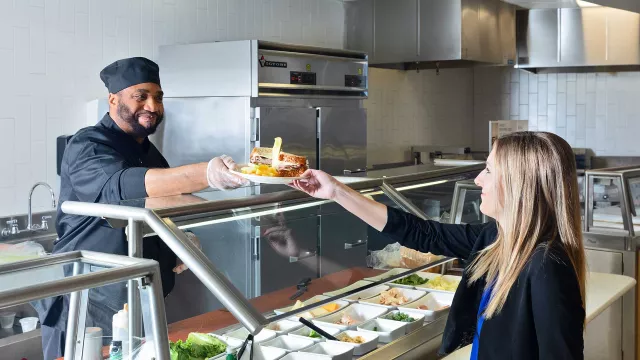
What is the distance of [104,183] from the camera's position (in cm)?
289

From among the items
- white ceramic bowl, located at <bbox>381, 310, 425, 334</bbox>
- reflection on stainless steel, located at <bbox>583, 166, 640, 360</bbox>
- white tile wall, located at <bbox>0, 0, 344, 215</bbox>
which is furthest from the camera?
reflection on stainless steel, located at <bbox>583, 166, 640, 360</bbox>

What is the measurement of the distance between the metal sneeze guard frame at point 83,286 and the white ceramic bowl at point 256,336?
1.87 ft

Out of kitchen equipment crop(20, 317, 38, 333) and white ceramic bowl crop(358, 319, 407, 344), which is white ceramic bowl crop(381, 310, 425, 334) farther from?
kitchen equipment crop(20, 317, 38, 333)

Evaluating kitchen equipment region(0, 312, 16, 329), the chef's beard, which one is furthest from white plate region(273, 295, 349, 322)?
the chef's beard

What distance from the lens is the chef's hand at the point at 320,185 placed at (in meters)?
2.53

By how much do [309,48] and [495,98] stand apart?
4.03 meters

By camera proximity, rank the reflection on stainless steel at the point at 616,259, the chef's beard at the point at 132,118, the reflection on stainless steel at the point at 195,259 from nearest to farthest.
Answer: the reflection on stainless steel at the point at 195,259 → the chef's beard at the point at 132,118 → the reflection on stainless steel at the point at 616,259

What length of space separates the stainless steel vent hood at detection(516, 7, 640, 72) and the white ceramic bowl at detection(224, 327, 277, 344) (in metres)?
6.08

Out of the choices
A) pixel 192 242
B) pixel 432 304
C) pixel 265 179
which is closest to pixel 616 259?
pixel 432 304

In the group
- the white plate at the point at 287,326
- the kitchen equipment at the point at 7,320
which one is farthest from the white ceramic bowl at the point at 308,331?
the kitchen equipment at the point at 7,320

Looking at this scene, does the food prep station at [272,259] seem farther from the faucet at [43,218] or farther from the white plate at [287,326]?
the faucet at [43,218]

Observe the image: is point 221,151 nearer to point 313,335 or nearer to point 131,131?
point 131,131

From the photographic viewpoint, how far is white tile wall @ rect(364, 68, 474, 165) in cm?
746

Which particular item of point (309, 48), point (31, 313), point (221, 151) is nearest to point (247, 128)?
point (221, 151)
